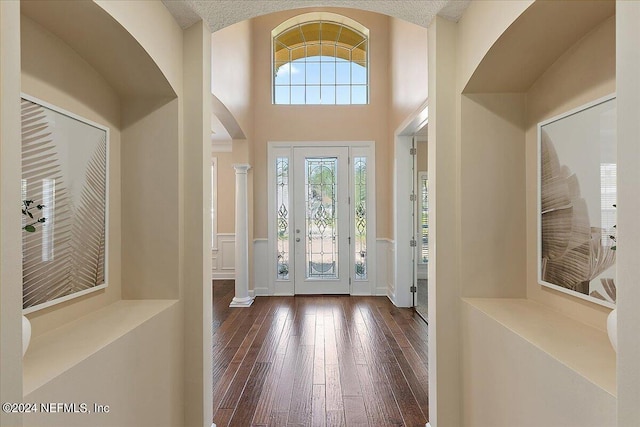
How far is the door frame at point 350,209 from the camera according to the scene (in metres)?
5.51

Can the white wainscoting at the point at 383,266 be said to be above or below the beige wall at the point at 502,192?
below

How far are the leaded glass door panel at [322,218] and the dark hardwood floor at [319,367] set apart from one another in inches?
31.5

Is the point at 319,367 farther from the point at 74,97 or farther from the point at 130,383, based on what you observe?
the point at 74,97

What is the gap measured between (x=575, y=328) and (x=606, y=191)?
582 millimetres

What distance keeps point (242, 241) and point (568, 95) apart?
4.22m

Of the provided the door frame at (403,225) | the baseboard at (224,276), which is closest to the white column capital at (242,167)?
the door frame at (403,225)

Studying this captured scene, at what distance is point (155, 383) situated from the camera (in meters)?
1.76

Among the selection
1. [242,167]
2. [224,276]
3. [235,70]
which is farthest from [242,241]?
[235,70]

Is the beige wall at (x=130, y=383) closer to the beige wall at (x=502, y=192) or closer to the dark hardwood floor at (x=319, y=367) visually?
the dark hardwood floor at (x=319, y=367)

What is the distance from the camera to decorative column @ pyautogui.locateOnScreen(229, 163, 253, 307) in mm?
5086

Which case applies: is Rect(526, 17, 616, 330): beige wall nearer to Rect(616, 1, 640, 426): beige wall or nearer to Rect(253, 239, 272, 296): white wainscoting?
Rect(616, 1, 640, 426): beige wall

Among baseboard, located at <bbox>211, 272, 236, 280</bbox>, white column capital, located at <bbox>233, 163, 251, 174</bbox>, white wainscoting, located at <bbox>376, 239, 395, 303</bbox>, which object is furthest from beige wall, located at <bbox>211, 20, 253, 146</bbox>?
baseboard, located at <bbox>211, 272, 236, 280</bbox>

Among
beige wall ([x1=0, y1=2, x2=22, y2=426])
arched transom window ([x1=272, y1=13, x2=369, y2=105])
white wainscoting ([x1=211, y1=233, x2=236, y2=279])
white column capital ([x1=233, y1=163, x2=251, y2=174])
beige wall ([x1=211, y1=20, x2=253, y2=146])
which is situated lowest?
white wainscoting ([x1=211, y1=233, x2=236, y2=279])

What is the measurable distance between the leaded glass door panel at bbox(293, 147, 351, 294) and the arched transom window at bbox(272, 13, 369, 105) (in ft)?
2.93
